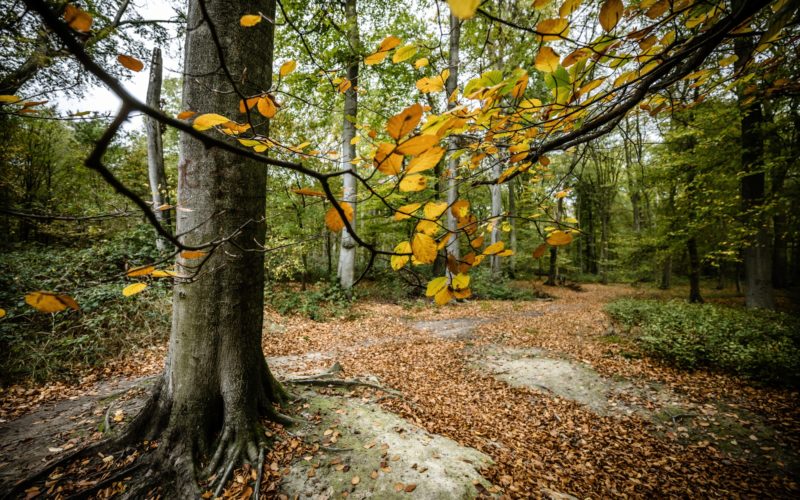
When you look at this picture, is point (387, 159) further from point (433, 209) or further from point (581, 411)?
point (581, 411)

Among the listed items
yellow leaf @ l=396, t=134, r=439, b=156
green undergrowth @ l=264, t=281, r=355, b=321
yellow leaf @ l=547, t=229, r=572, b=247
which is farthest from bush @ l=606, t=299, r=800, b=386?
green undergrowth @ l=264, t=281, r=355, b=321

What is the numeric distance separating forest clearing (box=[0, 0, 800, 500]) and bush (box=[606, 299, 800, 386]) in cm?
4

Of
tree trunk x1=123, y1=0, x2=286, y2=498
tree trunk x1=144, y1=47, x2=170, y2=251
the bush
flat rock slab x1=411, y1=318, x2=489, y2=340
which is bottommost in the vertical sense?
flat rock slab x1=411, y1=318, x2=489, y2=340

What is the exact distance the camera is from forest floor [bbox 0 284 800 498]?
2.45 meters

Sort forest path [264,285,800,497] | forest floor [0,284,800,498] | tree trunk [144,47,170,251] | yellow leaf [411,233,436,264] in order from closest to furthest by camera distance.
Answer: yellow leaf [411,233,436,264] < forest floor [0,284,800,498] < forest path [264,285,800,497] < tree trunk [144,47,170,251]

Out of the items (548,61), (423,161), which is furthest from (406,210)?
(548,61)

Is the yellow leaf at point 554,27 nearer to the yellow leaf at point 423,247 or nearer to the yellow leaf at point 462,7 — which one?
the yellow leaf at point 462,7

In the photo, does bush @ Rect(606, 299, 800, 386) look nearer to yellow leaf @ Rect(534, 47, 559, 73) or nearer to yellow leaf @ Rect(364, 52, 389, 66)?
yellow leaf @ Rect(534, 47, 559, 73)

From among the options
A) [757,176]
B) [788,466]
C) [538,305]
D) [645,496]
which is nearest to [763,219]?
[757,176]

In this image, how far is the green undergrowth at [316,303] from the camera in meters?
8.03

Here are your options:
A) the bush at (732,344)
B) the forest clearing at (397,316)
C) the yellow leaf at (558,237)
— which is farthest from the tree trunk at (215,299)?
the bush at (732,344)

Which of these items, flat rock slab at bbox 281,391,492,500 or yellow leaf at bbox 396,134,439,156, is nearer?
yellow leaf at bbox 396,134,439,156

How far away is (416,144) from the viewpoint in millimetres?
629

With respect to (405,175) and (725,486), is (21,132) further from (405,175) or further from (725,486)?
(725,486)
